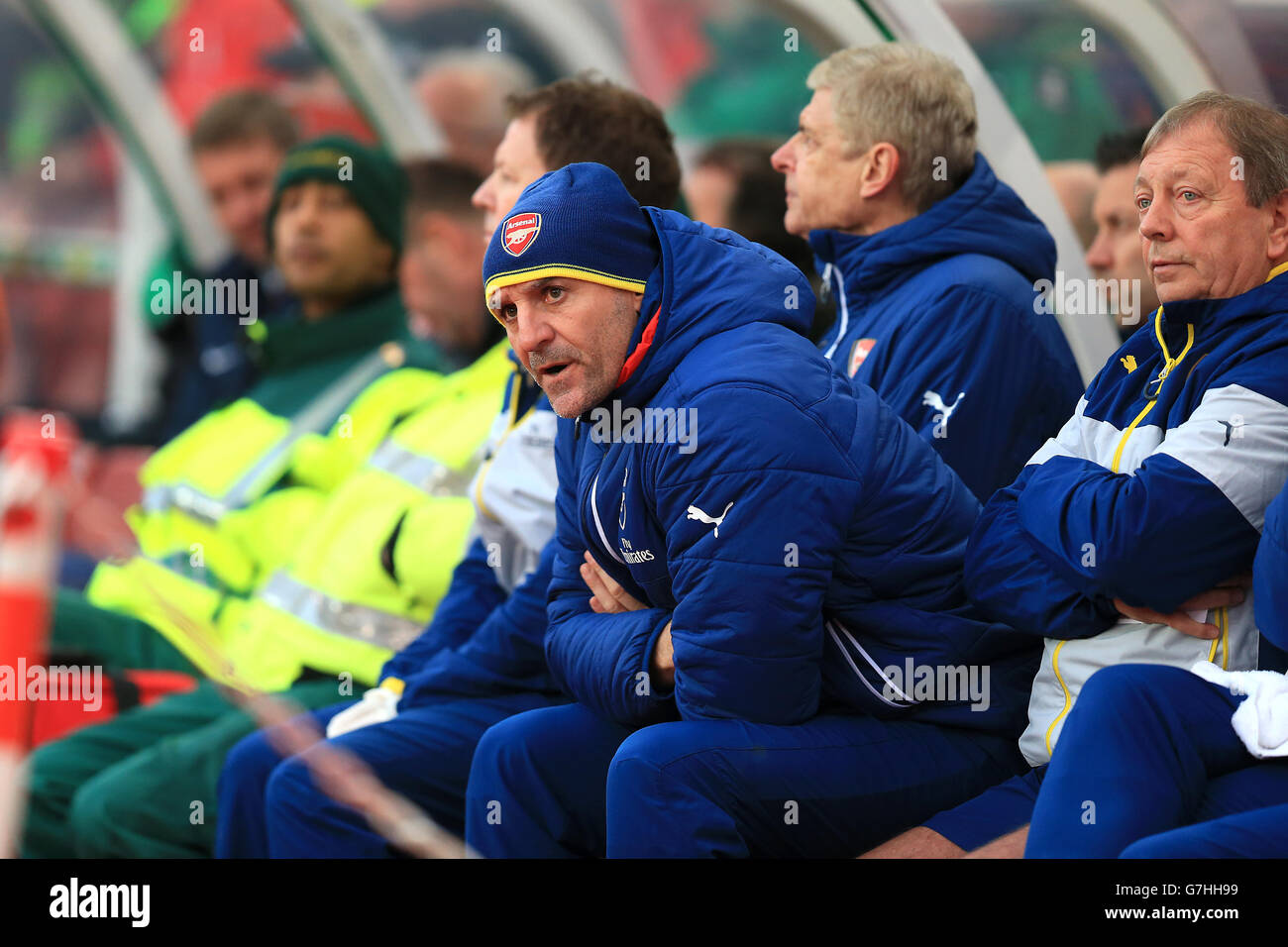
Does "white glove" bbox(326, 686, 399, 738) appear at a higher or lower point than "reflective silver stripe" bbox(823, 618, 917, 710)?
lower

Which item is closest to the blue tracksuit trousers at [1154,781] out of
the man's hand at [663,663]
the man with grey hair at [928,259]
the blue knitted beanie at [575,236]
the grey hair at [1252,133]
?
the man's hand at [663,663]

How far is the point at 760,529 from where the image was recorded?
253cm

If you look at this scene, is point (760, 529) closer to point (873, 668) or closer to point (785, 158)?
Result: point (873, 668)

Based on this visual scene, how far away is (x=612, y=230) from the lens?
9.02 feet

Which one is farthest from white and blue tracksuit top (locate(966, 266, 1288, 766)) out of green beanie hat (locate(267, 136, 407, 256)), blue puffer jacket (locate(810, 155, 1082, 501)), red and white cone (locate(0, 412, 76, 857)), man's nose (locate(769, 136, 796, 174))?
green beanie hat (locate(267, 136, 407, 256))

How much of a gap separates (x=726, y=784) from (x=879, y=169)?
1.28m

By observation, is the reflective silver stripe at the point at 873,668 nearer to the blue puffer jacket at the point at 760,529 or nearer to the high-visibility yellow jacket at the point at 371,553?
the blue puffer jacket at the point at 760,529

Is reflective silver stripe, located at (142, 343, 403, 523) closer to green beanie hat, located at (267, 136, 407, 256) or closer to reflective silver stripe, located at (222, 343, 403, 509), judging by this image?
reflective silver stripe, located at (222, 343, 403, 509)

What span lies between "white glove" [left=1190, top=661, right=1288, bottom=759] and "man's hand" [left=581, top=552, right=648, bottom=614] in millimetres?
942

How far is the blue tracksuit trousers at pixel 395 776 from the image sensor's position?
10.8 feet

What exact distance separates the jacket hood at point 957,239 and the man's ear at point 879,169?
80 mm

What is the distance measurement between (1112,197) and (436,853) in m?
1.97

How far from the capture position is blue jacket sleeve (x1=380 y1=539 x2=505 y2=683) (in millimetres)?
3619
